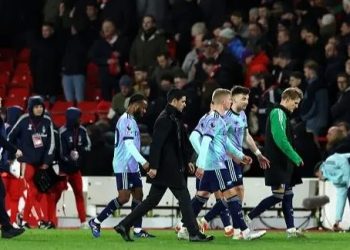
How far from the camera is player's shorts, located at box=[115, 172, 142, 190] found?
23281 mm

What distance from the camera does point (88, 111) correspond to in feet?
107

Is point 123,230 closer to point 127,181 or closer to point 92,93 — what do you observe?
point 127,181

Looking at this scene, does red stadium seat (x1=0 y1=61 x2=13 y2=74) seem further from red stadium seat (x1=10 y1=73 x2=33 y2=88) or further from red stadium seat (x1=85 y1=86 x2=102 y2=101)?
red stadium seat (x1=85 y1=86 x2=102 y2=101)

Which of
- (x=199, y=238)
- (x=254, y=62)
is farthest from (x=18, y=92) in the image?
(x=199, y=238)

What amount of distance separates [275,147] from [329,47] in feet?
25.8

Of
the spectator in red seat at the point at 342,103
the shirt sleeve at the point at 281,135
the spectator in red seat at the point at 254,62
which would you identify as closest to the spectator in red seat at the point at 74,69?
the spectator in red seat at the point at 254,62

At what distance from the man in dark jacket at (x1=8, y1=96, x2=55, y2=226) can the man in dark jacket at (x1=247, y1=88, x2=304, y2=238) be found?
5141 mm

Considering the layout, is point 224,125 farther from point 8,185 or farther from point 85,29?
point 85,29

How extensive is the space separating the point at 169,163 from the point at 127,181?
205cm

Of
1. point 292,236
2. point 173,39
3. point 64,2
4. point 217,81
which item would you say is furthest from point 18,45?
point 292,236

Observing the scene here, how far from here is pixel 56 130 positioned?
27141 mm

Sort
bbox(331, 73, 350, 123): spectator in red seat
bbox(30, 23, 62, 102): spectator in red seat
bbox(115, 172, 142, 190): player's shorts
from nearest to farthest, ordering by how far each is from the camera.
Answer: bbox(115, 172, 142, 190): player's shorts
bbox(331, 73, 350, 123): spectator in red seat
bbox(30, 23, 62, 102): spectator in red seat

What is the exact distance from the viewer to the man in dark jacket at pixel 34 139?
2661cm

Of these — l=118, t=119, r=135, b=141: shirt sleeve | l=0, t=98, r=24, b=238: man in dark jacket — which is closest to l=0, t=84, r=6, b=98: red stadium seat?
l=118, t=119, r=135, b=141: shirt sleeve
